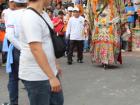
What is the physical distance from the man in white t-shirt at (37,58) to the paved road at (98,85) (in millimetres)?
3044

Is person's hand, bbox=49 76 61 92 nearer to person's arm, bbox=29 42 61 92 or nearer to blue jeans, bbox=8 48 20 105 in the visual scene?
person's arm, bbox=29 42 61 92

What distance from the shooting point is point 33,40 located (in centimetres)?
383

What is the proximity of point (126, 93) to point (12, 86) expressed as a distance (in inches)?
92.8

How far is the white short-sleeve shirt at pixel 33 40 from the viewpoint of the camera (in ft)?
12.6

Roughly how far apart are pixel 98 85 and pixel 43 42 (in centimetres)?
465

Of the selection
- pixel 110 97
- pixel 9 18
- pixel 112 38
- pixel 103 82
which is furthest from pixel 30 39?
pixel 112 38

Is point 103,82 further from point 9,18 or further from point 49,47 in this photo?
point 49,47

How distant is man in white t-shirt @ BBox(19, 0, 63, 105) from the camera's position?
150 inches

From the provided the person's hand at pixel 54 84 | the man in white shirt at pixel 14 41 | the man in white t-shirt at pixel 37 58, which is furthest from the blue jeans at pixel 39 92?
the man in white shirt at pixel 14 41

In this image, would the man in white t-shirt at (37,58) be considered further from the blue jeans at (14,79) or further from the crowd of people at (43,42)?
the blue jeans at (14,79)

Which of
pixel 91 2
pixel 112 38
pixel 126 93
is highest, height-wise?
pixel 91 2

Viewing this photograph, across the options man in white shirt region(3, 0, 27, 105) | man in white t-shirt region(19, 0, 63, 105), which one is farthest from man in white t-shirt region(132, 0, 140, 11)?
man in white t-shirt region(19, 0, 63, 105)

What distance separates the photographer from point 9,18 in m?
6.11

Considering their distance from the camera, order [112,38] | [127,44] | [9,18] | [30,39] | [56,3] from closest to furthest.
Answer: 1. [30,39]
2. [9,18]
3. [112,38]
4. [127,44]
5. [56,3]
